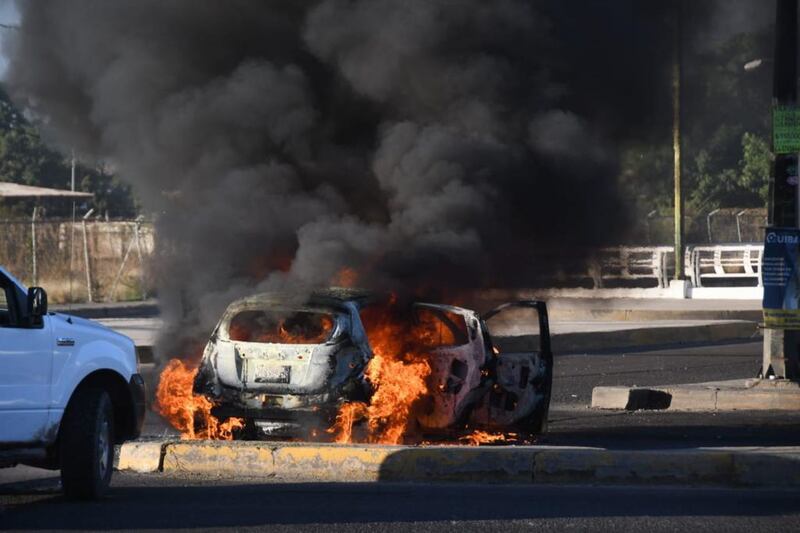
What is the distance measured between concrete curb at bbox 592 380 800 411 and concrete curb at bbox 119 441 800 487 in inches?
185

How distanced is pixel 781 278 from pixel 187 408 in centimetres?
643

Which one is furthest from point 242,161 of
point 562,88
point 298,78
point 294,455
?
point 294,455

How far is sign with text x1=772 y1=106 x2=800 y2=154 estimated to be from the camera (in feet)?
45.8

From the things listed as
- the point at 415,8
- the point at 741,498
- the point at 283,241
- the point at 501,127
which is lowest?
the point at 741,498

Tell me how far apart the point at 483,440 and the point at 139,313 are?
20.7 m

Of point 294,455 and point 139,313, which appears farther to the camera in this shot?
point 139,313

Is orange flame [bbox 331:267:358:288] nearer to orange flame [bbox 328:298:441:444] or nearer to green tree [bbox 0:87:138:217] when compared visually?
orange flame [bbox 328:298:441:444]

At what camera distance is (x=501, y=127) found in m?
14.0

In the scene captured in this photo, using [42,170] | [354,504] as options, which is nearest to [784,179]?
[354,504]

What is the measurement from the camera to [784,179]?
1421 centimetres

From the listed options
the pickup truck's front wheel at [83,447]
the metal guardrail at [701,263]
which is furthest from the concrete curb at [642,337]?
the pickup truck's front wheel at [83,447]

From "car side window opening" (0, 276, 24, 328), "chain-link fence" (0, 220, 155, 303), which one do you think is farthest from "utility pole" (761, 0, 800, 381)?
"chain-link fence" (0, 220, 155, 303)

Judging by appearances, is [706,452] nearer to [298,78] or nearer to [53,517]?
[53,517]

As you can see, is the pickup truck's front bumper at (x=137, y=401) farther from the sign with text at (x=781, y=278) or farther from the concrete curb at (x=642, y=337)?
the concrete curb at (x=642, y=337)
